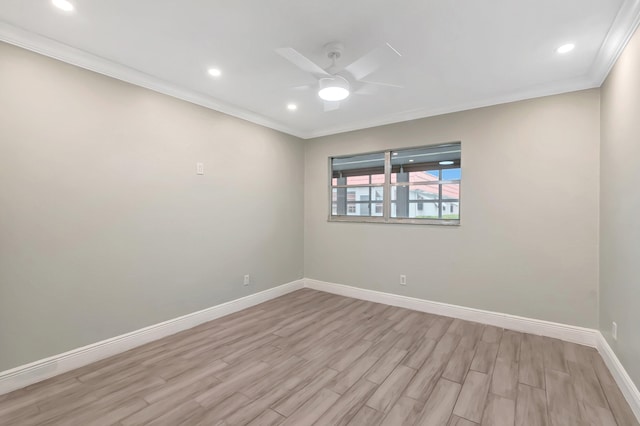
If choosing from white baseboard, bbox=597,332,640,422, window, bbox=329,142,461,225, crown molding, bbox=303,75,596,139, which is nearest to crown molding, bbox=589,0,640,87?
crown molding, bbox=303,75,596,139

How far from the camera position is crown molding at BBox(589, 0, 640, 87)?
1.80 m

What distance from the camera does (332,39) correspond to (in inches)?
84.7

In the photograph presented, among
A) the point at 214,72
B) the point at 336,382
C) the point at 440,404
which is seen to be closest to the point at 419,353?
the point at 440,404

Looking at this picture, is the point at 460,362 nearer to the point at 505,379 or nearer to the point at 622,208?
the point at 505,379

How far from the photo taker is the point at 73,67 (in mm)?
2389

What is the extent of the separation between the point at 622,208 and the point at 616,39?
4.11ft

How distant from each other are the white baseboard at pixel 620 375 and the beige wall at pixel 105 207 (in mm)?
3691

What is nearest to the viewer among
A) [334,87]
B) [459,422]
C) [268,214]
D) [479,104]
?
[459,422]

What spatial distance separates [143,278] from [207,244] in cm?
76

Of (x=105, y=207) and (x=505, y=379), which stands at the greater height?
(x=105, y=207)

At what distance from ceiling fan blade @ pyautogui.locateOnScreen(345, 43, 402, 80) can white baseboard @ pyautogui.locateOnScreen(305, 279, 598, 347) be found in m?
2.93

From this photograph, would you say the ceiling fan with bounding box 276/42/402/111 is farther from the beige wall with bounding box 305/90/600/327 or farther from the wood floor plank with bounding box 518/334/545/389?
the wood floor plank with bounding box 518/334/545/389

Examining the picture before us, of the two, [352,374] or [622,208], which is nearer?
[622,208]

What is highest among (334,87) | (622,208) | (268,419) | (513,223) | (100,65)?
(100,65)
